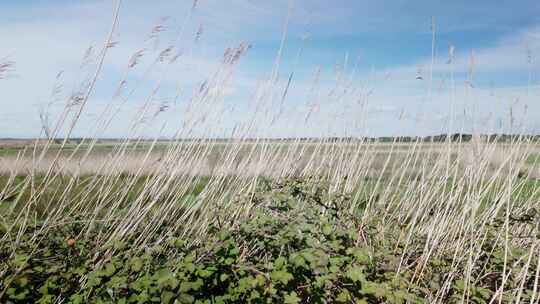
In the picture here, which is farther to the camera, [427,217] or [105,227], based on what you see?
[427,217]

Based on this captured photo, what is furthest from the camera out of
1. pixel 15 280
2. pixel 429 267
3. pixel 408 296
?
pixel 429 267

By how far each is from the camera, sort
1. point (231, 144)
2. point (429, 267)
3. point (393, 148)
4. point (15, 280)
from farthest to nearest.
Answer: point (393, 148) → point (231, 144) → point (429, 267) → point (15, 280)

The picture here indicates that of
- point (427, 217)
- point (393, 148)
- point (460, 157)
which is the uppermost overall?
point (460, 157)

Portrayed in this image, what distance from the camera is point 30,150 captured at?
7.09 feet

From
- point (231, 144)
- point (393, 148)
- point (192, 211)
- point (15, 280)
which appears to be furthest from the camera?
point (393, 148)

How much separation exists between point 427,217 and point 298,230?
1.19 m

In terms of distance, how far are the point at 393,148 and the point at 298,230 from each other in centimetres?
158

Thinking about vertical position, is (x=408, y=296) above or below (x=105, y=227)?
above

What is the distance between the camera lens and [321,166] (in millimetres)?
2840


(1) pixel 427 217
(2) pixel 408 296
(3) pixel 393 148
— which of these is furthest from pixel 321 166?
(2) pixel 408 296

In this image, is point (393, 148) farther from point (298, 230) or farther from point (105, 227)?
point (105, 227)

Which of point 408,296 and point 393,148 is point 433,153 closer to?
point 393,148

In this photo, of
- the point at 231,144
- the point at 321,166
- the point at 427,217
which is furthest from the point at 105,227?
the point at 427,217

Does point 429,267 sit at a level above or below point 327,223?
below
